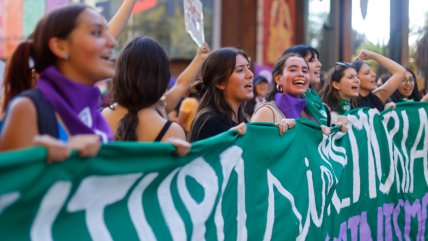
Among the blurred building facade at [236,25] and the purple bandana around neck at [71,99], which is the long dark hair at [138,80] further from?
the blurred building facade at [236,25]

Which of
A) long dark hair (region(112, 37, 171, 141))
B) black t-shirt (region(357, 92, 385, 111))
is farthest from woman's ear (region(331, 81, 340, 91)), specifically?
long dark hair (region(112, 37, 171, 141))

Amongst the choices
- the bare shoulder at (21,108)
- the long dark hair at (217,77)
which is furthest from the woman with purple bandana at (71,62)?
the long dark hair at (217,77)

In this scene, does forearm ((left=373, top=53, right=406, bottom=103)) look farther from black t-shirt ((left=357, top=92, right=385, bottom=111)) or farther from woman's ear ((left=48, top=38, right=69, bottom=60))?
woman's ear ((left=48, top=38, right=69, bottom=60))

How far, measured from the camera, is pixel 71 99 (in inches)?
99.6

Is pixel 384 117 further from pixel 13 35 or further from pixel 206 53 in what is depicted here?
pixel 13 35

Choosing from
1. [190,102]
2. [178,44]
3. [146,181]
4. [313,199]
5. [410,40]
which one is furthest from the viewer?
[178,44]

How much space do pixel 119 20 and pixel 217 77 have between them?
2.79 feet

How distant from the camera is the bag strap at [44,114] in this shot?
232 centimetres

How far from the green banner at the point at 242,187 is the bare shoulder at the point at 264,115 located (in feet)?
0.74

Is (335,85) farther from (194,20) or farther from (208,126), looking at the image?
(208,126)

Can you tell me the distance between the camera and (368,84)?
251 inches

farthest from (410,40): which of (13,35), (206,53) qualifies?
(206,53)

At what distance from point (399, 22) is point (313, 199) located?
9712mm

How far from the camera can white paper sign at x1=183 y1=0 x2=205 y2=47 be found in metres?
4.75
